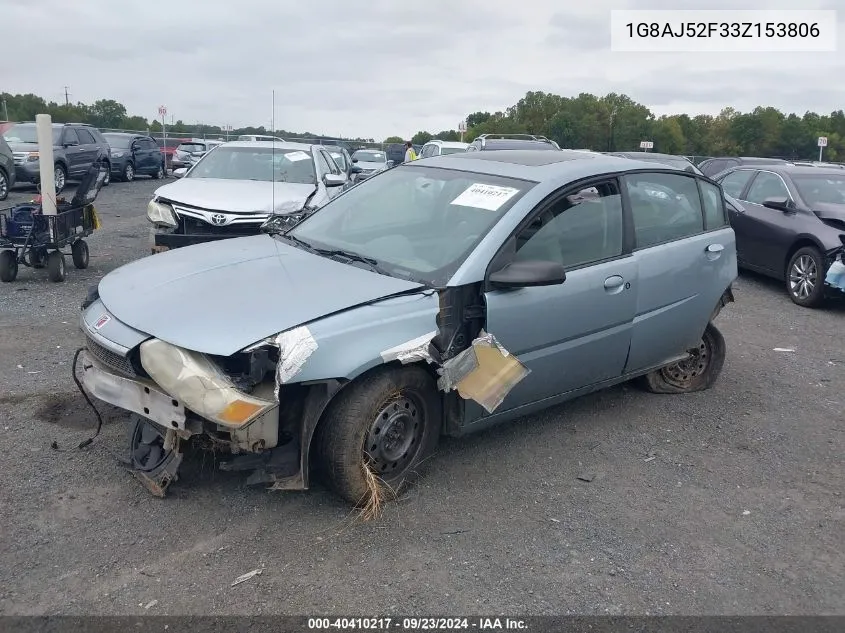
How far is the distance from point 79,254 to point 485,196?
6.67 m

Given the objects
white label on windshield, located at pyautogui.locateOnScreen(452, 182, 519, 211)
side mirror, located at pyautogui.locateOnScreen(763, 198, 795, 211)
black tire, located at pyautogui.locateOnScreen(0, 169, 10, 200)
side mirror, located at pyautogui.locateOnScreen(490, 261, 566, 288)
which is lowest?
side mirror, located at pyautogui.locateOnScreen(490, 261, 566, 288)

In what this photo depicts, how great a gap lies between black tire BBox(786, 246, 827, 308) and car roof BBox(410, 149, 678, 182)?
4578mm

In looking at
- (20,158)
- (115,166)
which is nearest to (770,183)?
(20,158)

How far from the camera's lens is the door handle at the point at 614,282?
4508mm

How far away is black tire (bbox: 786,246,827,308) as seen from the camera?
881 cm

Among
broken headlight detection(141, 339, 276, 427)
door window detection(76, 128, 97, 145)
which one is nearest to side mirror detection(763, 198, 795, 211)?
broken headlight detection(141, 339, 276, 427)

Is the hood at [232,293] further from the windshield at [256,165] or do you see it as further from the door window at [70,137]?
the door window at [70,137]

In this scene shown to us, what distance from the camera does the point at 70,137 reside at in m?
19.0

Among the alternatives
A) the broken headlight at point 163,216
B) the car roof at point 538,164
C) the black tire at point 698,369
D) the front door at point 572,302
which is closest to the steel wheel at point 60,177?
the broken headlight at point 163,216

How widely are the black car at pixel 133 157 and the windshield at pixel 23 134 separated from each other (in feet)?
14.0

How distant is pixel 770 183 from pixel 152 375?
926cm

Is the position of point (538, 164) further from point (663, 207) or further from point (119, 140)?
point (119, 140)

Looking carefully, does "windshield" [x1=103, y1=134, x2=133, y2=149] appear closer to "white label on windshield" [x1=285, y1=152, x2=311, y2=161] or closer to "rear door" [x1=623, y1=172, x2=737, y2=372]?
"white label on windshield" [x1=285, y1=152, x2=311, y2=161]

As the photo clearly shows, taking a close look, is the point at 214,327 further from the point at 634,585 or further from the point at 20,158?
the point at 20,158
